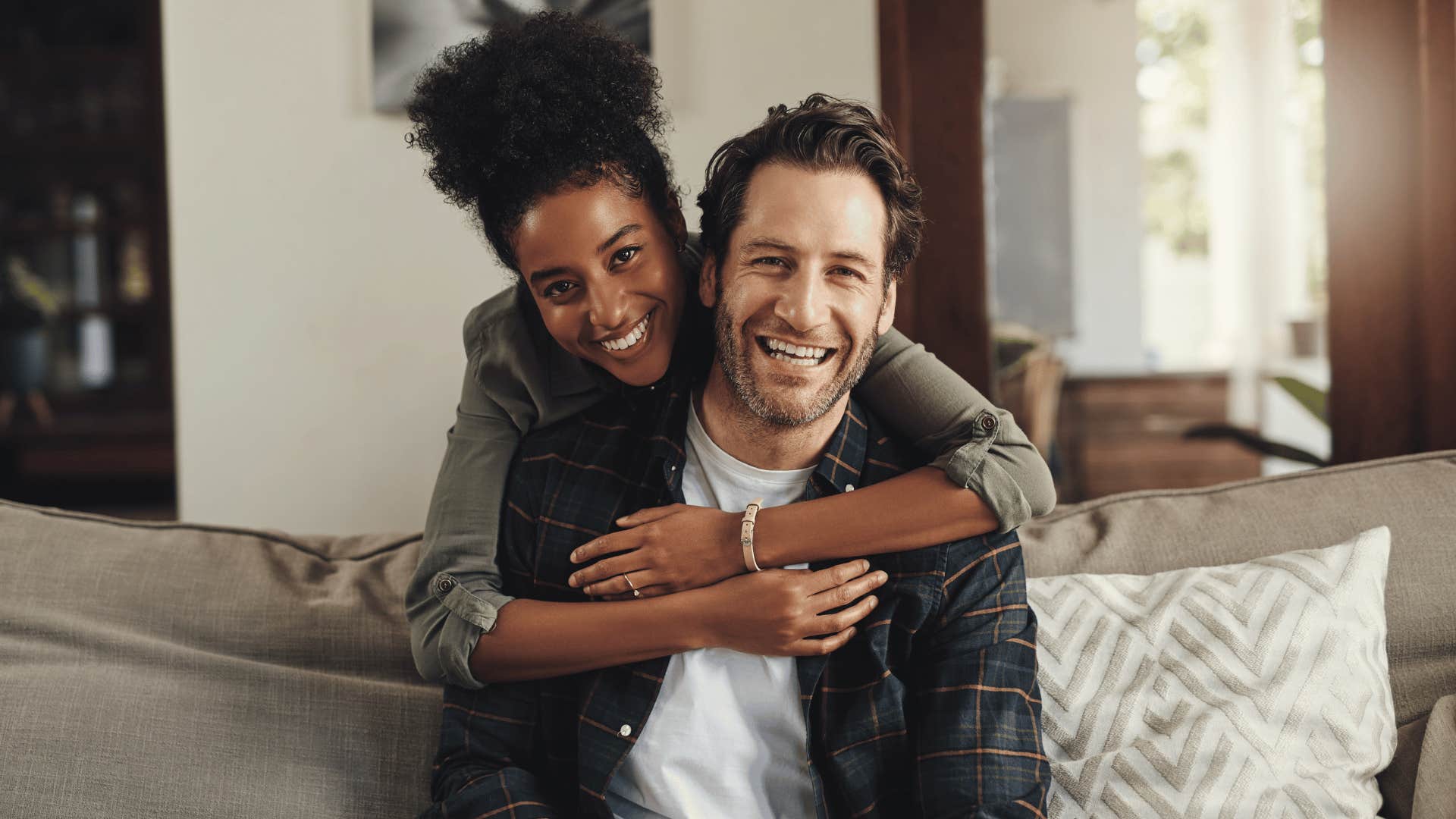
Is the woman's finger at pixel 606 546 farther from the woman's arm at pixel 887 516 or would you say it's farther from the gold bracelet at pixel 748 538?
the gold bracelet at pixel 748 538

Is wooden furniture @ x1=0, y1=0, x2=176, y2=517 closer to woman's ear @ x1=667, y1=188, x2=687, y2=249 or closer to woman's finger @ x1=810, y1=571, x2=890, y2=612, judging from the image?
woman's ear @ x1=667, y1=188, x2=687, y2=249

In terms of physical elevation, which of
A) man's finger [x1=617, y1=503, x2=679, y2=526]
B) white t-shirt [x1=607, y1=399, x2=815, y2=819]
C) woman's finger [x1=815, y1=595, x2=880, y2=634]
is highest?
man's finger [x1=617, y1=503, x2=679, y2=526]

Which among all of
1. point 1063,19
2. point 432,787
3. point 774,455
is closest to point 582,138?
point 774,455

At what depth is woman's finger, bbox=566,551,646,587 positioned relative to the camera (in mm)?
1276

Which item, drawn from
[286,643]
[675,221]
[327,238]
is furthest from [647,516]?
[327,238]

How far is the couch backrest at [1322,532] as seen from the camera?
1.47 m

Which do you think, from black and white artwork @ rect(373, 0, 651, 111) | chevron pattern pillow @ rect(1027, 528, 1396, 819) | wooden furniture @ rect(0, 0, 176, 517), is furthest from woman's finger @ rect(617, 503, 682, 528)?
wooden furniture @ rect(0, 0, 176, 517)

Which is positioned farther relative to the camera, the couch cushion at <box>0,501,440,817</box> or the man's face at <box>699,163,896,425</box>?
the couch cushion at <box>0,501,440,817</box>

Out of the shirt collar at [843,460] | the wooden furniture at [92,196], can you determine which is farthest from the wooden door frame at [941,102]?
the wooden furniture at [92,196]

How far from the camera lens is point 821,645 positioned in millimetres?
1229

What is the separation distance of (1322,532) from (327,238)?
5.76 feet

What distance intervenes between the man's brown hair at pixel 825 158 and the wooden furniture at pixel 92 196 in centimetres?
381

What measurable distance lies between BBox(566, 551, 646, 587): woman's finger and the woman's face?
217mm

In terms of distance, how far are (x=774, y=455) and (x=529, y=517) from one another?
32 centimetres
